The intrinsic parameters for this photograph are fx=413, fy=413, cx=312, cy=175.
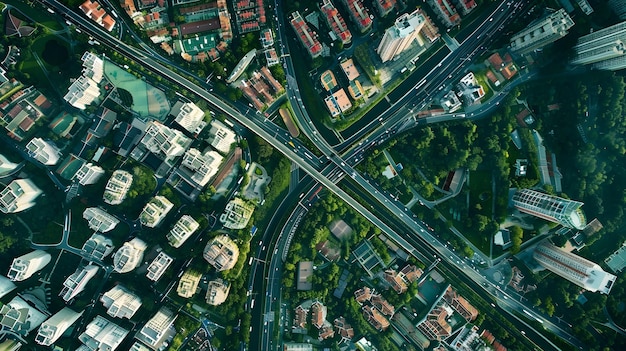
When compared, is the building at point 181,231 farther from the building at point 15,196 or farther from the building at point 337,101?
the building at point 337,101

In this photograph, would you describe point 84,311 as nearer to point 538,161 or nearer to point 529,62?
point 538,161

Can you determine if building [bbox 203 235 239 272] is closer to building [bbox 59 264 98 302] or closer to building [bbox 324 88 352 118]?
building [bbox 59 264 98 302]

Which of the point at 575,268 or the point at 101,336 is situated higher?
the point at 101,336

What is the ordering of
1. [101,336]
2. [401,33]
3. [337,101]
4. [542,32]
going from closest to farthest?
[401,33] < [101,336] < [542,32] < [337,101]

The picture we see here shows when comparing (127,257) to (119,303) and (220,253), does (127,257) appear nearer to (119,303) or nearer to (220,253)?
(119,303)

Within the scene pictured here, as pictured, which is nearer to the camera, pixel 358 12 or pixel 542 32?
pixel 542 32

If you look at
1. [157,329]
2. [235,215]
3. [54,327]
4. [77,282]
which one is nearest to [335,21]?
[235,215]

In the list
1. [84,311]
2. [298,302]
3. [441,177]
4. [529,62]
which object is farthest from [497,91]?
[84,311]

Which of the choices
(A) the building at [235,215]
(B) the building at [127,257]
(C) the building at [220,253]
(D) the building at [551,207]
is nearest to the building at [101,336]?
(B) the building at [127,257]
